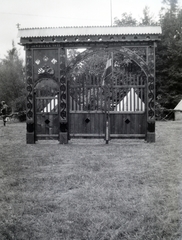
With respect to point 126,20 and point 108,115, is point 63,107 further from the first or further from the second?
point 126,20

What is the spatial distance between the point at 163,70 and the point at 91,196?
1121 inches

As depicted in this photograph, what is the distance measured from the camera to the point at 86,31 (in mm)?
11094

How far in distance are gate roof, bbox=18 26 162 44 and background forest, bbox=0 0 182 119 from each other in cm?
1855

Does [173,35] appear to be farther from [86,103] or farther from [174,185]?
[174,185]

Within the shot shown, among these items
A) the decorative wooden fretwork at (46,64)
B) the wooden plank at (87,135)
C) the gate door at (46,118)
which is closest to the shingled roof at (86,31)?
the decorative wooden fretwork at (46,64)

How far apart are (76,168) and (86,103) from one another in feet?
15.8

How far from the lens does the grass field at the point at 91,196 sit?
3.75 meters

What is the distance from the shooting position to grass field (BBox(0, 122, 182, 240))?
12.3 feet

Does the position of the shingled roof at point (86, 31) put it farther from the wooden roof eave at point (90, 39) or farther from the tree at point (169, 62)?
the tree at point (169, 62)

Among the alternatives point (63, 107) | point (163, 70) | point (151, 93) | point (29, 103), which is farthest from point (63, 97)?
point (163, 70)

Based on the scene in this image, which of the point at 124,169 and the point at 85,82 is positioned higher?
the point at 85,82

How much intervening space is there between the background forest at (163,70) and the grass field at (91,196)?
73.9 feet

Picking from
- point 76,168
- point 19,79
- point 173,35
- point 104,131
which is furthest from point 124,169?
point 173,35

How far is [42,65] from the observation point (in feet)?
37.9
